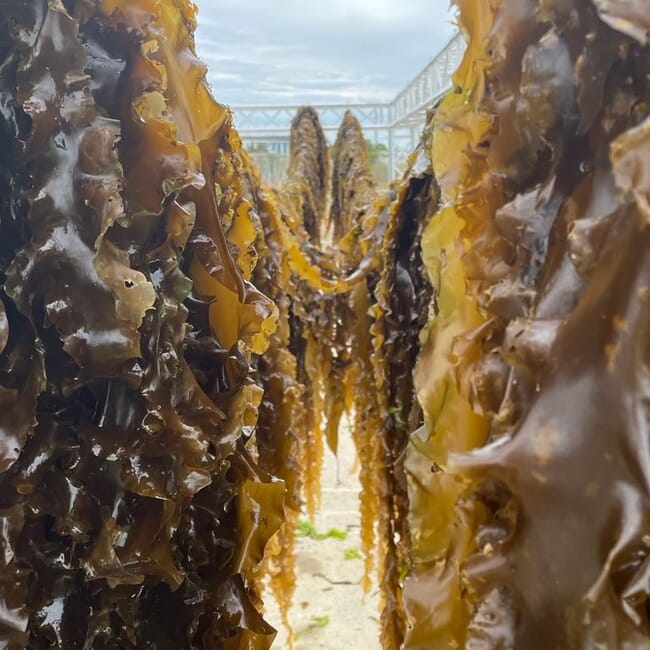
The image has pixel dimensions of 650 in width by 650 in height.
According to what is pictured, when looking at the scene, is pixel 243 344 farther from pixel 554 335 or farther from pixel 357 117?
pixel 357 117

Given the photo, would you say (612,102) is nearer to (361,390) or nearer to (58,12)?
(58,12)

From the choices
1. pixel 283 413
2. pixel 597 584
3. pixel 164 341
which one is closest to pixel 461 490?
pixel 597 584

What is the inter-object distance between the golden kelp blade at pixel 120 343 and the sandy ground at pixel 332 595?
1.11m

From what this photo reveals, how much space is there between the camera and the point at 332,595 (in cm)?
197

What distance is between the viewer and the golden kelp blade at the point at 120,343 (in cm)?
51

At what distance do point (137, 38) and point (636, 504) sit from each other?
1.49ft

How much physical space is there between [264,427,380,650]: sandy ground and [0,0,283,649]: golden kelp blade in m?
1.11

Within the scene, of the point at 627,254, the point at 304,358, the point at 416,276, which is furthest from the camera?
the point at 304,358

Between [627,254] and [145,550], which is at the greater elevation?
[627,254]

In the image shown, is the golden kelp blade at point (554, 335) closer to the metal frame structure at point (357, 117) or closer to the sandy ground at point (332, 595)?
the sandy ground at point (332, 595)

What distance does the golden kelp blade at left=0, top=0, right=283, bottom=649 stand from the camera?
0.51 meters

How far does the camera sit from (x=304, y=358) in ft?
6.10

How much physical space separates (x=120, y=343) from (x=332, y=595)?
64.1 inches

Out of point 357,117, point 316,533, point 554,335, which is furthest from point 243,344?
point 357,117
